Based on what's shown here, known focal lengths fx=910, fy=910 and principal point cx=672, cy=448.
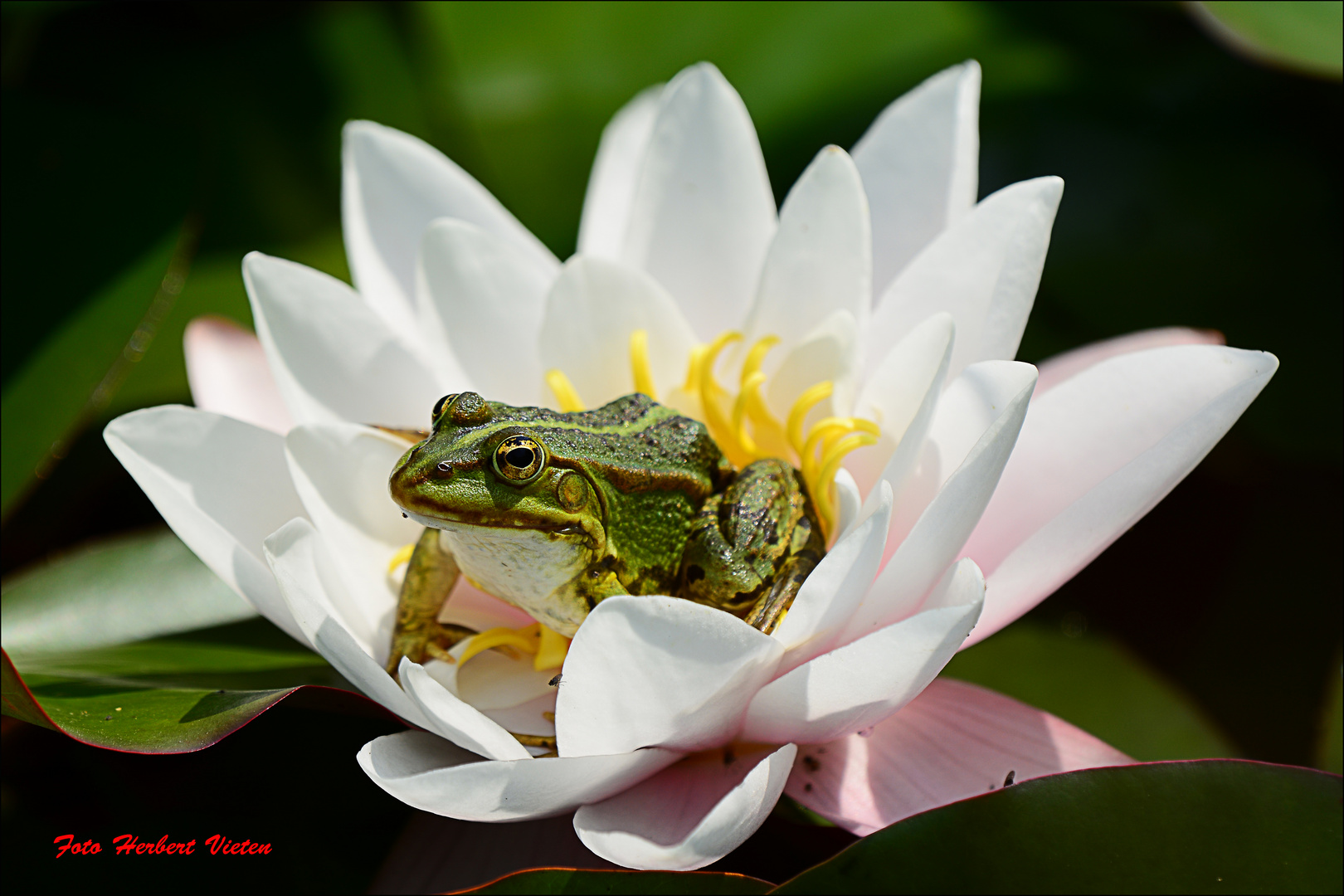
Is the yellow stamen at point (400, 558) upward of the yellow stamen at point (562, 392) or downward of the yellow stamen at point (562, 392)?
downward

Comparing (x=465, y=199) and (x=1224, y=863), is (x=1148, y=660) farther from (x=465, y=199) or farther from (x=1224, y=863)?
(x=465, y=199)

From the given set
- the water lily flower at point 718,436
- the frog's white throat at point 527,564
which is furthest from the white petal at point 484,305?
the frog's white throat at point 527,564

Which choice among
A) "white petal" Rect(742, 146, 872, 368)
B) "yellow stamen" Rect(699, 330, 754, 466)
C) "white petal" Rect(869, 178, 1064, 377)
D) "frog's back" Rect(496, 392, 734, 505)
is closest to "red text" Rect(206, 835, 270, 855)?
"frog's back" Rect(496, 392, 734, 505)

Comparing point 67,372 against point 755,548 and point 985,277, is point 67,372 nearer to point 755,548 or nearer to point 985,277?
point 755,548

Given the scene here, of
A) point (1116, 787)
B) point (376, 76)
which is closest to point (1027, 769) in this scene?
point (1116, 787)

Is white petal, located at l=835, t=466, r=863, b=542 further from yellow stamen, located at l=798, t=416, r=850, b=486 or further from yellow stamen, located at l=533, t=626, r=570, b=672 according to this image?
yellow stamen, located at l=533, t=626, r=570, b=672

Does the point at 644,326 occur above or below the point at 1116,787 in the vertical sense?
above

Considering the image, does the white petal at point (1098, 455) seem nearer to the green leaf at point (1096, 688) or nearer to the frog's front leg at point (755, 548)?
the frog's front leg at point (755, 548)
